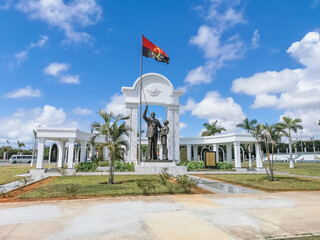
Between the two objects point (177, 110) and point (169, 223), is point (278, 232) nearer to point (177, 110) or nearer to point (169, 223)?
point (169, 223)

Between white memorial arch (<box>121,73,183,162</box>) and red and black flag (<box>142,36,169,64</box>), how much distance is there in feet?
16.9

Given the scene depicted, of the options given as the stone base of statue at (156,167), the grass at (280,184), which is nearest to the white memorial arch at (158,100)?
the stone base of statue at (156,167)

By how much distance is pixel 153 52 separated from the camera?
975 inches

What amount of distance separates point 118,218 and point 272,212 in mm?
4353

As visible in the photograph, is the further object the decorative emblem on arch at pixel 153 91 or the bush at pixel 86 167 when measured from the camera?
the decorative emblem on arch at pixel 153 91

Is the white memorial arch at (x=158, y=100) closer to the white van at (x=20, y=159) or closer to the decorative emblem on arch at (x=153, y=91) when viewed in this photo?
the decorative emblem on arch at (x=153, y=91)

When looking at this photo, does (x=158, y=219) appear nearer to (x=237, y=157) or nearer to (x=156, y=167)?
(x=156, y=167)

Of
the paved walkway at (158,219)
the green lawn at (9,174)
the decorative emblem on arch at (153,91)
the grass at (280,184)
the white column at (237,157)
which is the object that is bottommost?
the green lawn at (9,174)

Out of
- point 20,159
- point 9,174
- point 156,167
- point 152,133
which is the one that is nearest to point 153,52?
point 152,133

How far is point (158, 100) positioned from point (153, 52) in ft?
23.9

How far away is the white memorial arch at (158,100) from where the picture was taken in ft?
95.2

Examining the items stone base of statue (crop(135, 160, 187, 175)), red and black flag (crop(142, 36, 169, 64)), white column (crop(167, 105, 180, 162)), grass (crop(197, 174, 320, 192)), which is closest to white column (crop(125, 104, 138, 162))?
white column (crop(167, 105, 180, 162))

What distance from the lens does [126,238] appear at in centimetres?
412

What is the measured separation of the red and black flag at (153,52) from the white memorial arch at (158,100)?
5.15 meters
